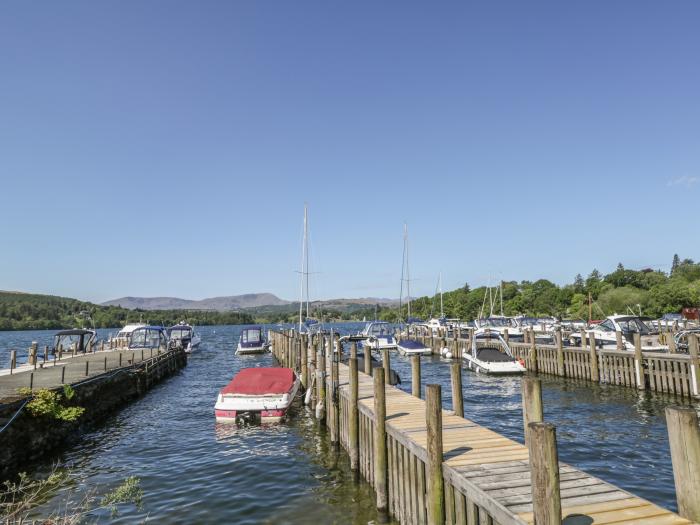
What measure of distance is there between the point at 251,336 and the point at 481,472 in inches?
2148

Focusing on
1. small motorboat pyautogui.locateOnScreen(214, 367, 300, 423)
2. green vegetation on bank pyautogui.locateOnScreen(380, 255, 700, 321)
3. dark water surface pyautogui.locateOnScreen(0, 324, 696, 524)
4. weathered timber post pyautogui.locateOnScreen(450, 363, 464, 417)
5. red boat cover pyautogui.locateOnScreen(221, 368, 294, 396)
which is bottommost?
dark water surface pyautogui.locateOnScreen(0, 324, 696, 524)

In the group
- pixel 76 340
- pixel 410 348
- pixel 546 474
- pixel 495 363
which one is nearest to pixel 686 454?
pixel 546 474

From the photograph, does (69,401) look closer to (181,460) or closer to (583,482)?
(181,460)

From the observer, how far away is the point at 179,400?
2711 centimetres

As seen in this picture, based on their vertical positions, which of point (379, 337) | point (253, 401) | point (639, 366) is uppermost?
point (379, 337)

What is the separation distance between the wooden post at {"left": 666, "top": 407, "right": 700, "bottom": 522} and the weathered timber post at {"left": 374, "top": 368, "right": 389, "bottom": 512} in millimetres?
6191

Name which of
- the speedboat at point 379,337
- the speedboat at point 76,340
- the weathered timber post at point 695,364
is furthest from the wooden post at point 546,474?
the speedboat at point 76,340

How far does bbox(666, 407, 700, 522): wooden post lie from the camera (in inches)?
197

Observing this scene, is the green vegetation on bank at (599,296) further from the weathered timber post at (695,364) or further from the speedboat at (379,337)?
the weathered timber post at (695,364)

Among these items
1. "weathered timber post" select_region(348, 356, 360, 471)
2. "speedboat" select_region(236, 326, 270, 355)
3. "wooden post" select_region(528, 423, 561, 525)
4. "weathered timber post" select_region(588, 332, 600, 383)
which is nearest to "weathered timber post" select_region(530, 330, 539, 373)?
"weathered timber post" select_region(588, 332, 600, 383)

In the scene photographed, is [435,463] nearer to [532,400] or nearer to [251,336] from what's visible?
[532,400]

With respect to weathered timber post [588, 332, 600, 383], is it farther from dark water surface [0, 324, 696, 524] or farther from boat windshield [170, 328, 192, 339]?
boat windshield [170, 328, 192, 339]

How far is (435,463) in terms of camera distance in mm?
7891

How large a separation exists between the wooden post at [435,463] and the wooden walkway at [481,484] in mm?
121
